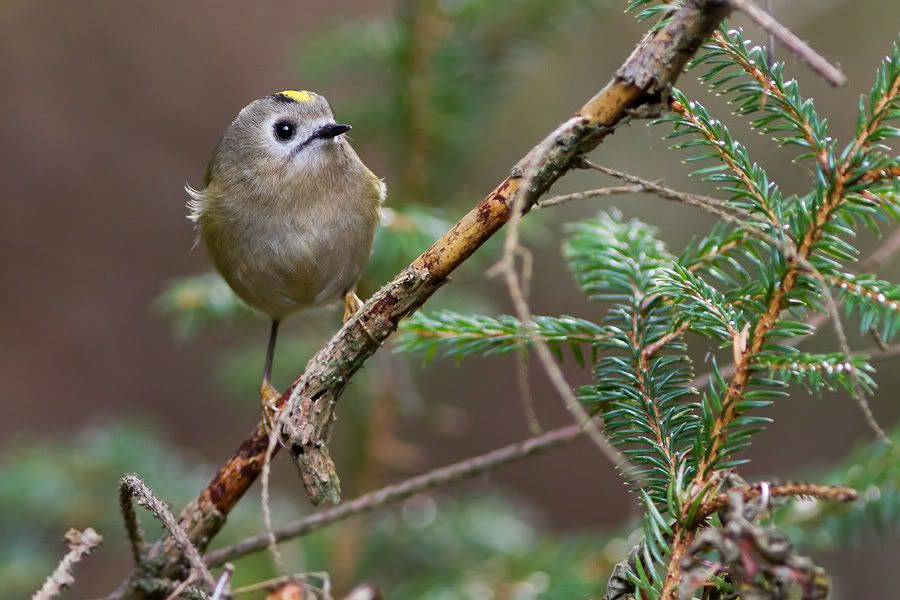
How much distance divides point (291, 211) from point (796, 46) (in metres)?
1.50

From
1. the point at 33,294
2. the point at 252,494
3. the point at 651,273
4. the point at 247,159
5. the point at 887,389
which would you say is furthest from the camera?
the point at 33,294

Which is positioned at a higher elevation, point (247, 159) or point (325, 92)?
point (325, 92)

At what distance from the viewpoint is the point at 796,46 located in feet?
2.48

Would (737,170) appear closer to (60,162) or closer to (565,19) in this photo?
(565,19)

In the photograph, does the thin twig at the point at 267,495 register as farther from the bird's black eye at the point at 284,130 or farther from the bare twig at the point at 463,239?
the bird's black eye at the point at 284,130

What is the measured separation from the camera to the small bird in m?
2.08

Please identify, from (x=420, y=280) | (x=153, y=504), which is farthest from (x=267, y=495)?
(x=420, y=280)

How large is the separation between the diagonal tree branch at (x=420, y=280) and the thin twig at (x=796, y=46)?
4 centimetres

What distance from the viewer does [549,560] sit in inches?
75.3

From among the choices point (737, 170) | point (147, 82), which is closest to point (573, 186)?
point (147, 82)

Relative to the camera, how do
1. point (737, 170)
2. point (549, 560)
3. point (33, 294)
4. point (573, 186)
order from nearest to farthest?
point (737, 170) → point (549, 560) → point (573, 186) → point (33, 294)

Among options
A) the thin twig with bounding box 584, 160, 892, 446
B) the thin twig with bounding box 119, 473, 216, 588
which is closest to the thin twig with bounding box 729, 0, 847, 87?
the thin twig with bounding box 584, 160, 892, 446

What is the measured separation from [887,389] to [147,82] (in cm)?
360

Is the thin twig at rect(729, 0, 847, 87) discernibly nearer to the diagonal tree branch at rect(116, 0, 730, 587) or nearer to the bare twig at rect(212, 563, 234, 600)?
the diagonal tree branch at rect(116, 0, 730, 587)
